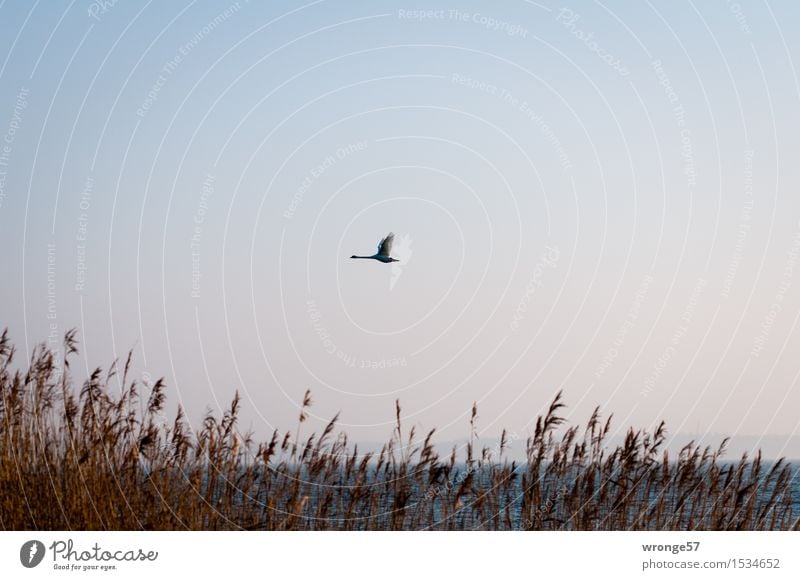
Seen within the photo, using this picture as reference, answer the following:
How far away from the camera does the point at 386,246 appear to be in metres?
13.1

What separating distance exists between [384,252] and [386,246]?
0.36ft

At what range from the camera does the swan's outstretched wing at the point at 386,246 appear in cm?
1303

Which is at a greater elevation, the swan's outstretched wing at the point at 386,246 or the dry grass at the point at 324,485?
the swan's outstretched wing at the point at 386,246

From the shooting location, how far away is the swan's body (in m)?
12.9

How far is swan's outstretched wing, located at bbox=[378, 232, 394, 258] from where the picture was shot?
13.0m

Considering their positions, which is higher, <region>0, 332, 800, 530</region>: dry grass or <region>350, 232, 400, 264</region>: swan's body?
<region>350, 232, 400, 264</region>: swan's body

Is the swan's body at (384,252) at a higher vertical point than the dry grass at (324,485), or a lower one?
higher

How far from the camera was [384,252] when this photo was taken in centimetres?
1305
